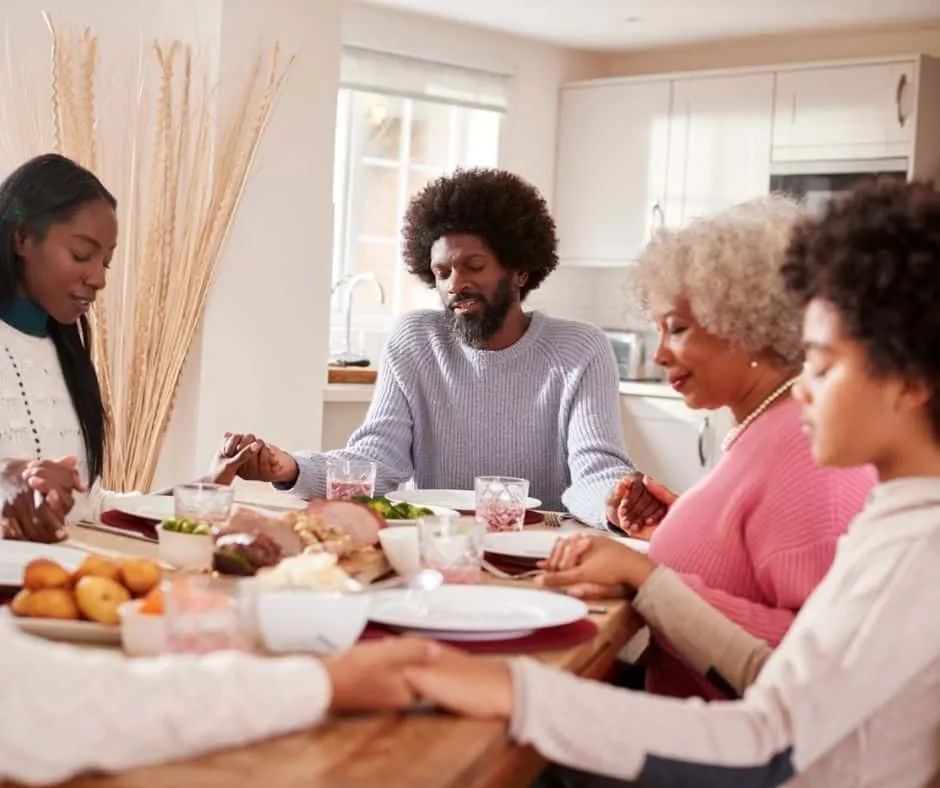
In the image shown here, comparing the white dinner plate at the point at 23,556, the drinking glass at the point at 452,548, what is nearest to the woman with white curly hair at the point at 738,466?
the drinking glass at the point at 452,548

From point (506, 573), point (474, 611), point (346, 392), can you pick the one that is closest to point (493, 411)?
point (506, 573)

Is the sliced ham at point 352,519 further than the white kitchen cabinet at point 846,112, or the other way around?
the white kitchen cabinet at point 846,112

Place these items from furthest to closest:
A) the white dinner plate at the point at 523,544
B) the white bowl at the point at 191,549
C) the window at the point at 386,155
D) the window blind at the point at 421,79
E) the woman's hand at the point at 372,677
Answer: the window at the point at 386,155
the window blind at the point at 421,79
the white dinner plate at the point at 523,544
the white bowl at the point at 191,549
the woman's hand at the point at 372,677

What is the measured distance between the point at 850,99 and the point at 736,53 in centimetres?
81

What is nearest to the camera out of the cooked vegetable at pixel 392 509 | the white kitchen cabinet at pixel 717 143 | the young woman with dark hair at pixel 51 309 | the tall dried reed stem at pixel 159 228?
the cooked vegetable at pixel 392 509

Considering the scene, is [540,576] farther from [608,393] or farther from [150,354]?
[150,354]

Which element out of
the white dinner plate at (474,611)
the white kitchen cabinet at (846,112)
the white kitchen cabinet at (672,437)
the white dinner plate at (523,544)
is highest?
the white kitchen cabinet at (846,112)

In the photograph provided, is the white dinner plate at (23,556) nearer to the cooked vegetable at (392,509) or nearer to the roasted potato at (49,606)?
the roasted potato at (49,606)

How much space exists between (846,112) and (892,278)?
4538 millimetres

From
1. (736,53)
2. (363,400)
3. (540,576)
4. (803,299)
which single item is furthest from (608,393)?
(736,53)

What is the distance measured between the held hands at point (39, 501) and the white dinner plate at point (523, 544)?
567 mm

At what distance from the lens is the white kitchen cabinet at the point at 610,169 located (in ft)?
20.3

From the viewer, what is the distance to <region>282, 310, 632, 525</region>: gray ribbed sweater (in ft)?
9.70

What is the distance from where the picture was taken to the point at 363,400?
17.1 ft
